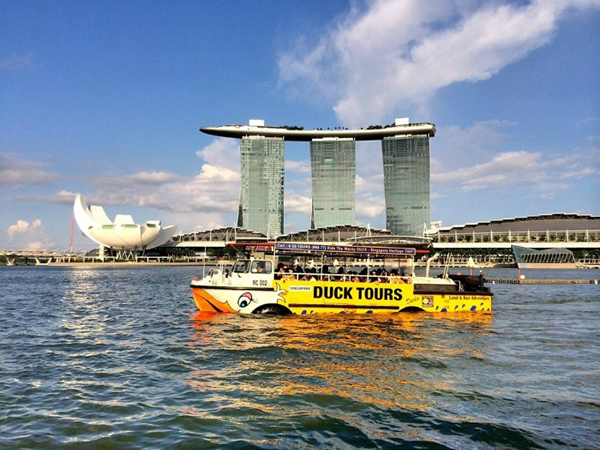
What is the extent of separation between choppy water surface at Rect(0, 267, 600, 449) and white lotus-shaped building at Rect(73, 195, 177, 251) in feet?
462

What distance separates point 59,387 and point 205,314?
1114cm

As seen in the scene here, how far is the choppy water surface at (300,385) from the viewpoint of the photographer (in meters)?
7.70

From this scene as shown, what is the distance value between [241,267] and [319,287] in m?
3.83

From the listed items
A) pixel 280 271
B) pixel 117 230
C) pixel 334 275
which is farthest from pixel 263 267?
pixel 117 230

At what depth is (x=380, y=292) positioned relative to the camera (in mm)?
21094

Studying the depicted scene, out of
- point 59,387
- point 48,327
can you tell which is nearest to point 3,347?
point 48,327

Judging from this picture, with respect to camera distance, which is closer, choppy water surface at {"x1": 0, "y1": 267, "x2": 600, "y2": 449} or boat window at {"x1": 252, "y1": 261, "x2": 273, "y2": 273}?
choppy water surface at {"x1": 0, "y1": 267, "x2": 600, "y2": 449}

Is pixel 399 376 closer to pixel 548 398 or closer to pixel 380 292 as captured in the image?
pixel 548 398

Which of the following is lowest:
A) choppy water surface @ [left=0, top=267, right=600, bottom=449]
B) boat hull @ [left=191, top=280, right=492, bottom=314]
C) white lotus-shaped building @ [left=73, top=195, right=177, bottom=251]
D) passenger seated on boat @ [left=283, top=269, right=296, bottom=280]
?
choppy water surface @ [left=0, top=267, right=600, bottom=449]

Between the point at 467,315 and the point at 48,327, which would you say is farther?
the point at 467,315

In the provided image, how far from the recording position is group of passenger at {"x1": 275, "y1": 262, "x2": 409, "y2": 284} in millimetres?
20781

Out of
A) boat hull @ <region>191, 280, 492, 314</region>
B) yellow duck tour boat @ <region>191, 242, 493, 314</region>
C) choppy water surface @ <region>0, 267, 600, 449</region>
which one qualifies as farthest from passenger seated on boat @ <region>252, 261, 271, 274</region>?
choppy water surface @ <region>0, 267, 600, 449</region>

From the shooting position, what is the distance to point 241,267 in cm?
2097

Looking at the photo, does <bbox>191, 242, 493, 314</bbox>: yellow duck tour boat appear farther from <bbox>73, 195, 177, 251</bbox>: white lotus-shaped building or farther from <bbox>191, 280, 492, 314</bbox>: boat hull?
<bbox>73, 195, 177, 251</bbox>: white lotus-shaped building
